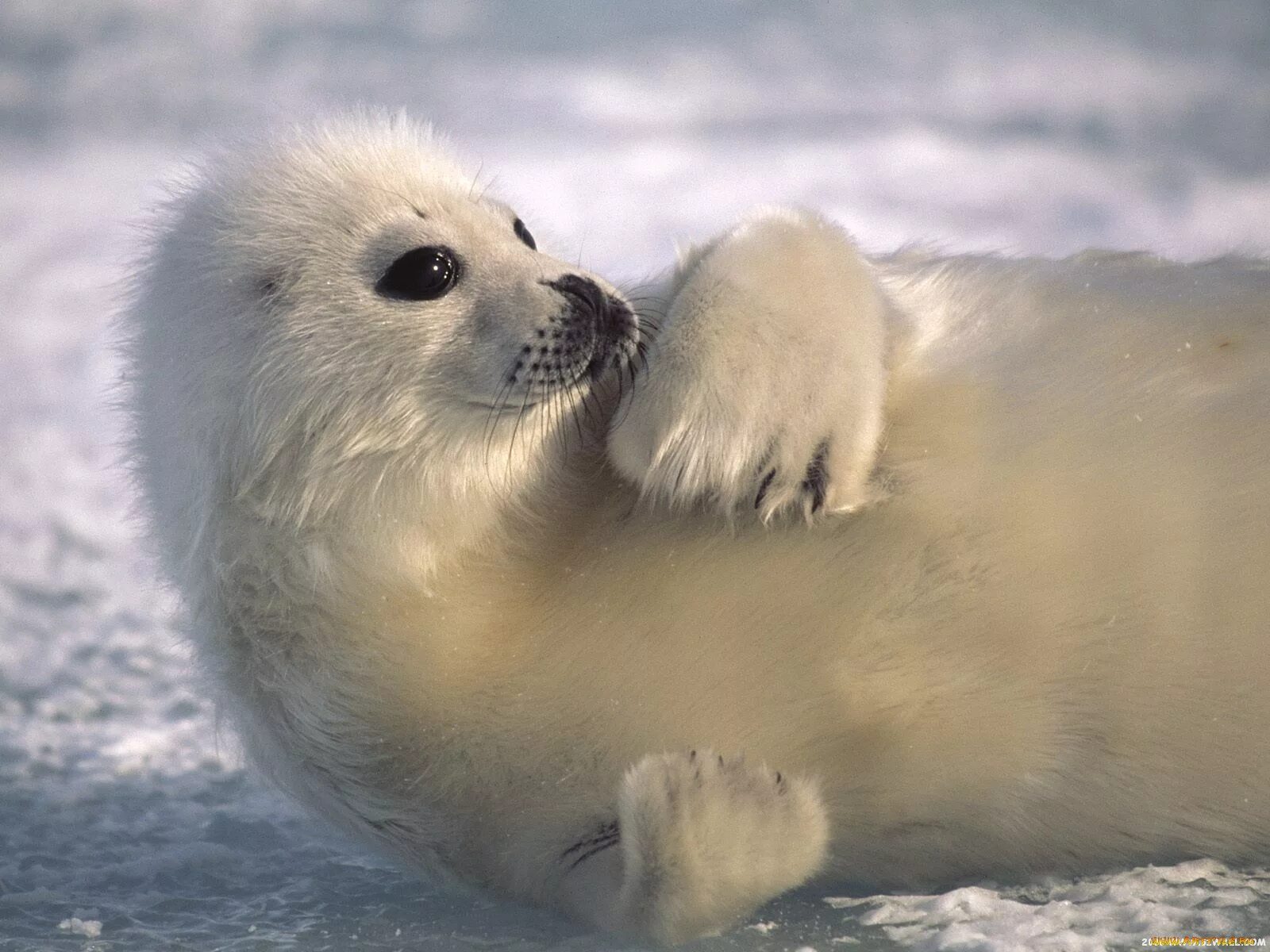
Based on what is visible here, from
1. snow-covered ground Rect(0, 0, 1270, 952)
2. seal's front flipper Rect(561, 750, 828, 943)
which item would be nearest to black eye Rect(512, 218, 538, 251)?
snow-covered ground Rect(0, 0, 1270, 952)

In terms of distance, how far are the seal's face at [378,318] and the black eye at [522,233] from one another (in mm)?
175

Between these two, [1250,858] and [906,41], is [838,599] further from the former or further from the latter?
[906,41]

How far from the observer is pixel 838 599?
6.89ft

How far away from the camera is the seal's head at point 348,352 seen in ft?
7.11

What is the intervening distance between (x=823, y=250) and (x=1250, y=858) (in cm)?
105

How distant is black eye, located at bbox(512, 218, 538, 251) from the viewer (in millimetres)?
2500

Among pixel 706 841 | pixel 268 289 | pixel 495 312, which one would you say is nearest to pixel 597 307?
pixel 495 312

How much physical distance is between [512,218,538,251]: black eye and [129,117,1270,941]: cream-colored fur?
19cm

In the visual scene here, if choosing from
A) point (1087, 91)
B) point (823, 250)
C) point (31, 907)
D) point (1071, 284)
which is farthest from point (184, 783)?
point (1087, 91)

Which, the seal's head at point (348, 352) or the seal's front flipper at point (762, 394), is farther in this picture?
the seal's head at point (348, 352)

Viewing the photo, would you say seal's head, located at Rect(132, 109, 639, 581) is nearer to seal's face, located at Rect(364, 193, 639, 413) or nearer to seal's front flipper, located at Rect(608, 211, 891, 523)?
seal's face, located at Rect(364, 193, 639, 413)

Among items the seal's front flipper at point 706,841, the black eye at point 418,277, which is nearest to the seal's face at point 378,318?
the black eye at point 418,277

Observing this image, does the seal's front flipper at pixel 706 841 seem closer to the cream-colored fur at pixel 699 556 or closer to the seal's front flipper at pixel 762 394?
the cream-colored fur at pixel 699 556

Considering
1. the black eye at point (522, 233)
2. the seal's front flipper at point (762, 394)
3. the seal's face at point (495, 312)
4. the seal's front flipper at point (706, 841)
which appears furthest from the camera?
the black eye at point (522, 233)
